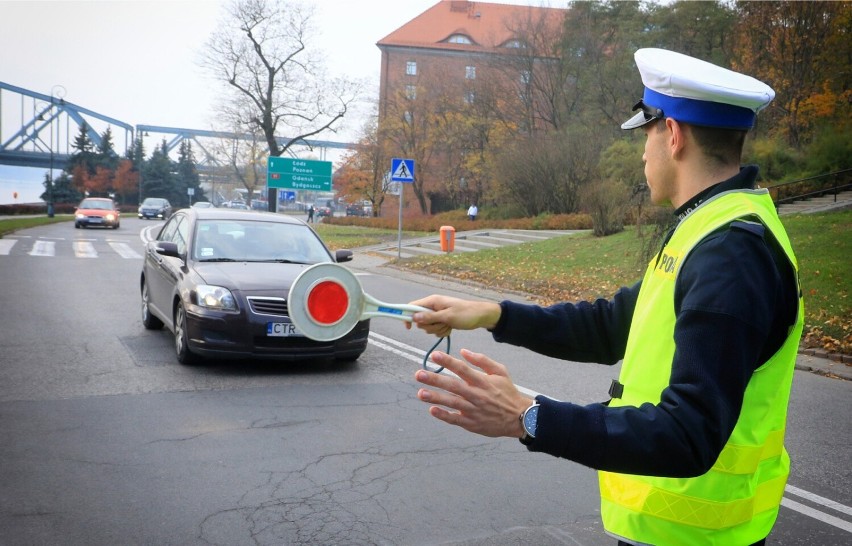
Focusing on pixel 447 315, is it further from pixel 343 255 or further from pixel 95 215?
pixel 95 215

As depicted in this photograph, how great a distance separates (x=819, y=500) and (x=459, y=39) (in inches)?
3070

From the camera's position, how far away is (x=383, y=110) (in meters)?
56.4

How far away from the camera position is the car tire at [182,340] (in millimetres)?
8141

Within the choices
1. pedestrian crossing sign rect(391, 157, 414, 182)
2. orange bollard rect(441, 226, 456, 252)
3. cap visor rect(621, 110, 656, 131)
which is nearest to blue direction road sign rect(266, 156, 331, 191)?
orange bollard rect(441, 226, 456, 252)

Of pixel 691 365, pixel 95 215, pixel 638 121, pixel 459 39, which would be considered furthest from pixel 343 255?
pixel 459 39

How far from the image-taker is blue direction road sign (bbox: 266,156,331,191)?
4416 centimetres

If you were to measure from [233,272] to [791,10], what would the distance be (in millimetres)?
28189

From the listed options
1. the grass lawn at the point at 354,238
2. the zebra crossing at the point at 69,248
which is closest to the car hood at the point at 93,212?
the zebra crossing at the point at 69,248

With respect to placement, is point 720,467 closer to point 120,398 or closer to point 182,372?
point 120,398

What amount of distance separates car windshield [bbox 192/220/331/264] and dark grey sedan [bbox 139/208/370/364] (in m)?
0.01

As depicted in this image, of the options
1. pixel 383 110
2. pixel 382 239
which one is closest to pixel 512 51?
pixel 383 110

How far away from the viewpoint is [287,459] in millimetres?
5391

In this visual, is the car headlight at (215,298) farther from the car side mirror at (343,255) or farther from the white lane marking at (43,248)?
the white lane marking at (43,248)

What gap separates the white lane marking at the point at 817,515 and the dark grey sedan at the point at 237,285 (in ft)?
15.0
